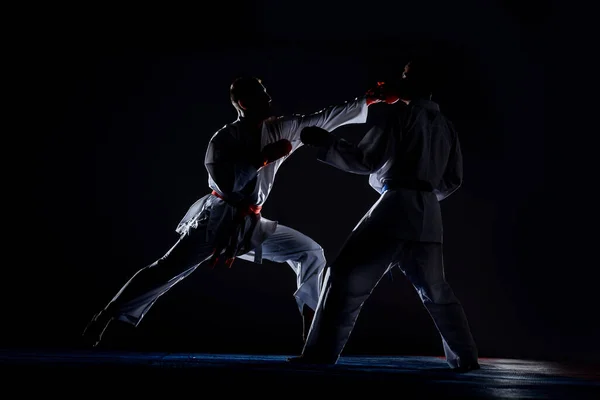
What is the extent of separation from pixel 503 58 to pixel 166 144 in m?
2.36

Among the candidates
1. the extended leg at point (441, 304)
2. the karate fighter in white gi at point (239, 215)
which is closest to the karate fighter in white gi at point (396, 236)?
the extended leg at point (441, 304)

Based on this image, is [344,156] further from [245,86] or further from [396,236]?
[245,86]

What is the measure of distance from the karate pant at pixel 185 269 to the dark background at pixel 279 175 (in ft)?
2.56

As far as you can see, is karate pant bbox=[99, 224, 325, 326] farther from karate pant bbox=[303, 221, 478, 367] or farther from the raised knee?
the raised knee

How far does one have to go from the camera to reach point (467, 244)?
12.4 ft

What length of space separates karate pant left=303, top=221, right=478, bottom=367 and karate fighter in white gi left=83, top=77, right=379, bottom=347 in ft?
1.86

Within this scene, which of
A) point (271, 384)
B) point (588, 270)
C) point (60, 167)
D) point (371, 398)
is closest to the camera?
point (371, 398)

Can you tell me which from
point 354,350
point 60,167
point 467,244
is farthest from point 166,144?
point 467,244

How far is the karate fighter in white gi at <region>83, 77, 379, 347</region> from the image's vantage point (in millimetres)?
2809

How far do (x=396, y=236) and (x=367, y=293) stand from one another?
28cm

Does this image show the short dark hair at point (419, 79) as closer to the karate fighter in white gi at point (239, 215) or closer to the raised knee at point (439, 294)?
the karate fighter in white gi at point (239, 215)

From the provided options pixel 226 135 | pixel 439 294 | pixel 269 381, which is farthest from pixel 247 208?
pixel 269 381

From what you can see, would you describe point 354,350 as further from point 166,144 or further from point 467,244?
point 166,144

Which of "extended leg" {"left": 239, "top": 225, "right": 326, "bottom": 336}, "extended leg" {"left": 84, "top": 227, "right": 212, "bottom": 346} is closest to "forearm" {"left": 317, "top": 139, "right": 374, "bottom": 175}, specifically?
"extended leg" {"left": 239, "top": 225, "right": 326, "bottom": 336}
